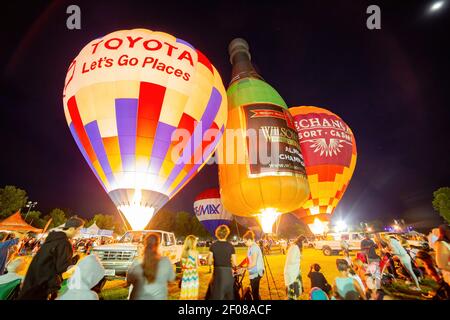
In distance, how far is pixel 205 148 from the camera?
8555 millimetres

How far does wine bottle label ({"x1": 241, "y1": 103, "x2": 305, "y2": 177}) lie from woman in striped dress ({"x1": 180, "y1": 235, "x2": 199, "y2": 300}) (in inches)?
180

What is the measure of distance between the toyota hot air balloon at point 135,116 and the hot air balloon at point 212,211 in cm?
1262

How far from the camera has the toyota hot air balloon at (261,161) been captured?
28.1ft

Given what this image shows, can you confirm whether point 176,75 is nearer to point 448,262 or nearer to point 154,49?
point 154,49

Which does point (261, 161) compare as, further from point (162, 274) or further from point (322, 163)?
point (162, 274)

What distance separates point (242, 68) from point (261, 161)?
6.66 metres

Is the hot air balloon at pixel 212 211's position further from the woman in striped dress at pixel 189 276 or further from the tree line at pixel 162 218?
the woman in striped dress at pixel 189 276

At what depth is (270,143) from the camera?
8.85 meters

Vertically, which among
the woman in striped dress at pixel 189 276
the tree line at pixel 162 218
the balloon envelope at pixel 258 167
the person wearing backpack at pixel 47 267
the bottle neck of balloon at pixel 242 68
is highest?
the bottle neck of balloon at pixel 242 68

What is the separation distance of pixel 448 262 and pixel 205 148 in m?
7.05

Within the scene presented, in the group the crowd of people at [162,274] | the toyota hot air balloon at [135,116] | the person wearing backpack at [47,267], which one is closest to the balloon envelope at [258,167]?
the toyota hot air balloon at [135,116]

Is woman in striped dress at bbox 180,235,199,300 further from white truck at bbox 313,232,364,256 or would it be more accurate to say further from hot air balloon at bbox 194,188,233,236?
hot air balloon at bbox 194,188,233,236

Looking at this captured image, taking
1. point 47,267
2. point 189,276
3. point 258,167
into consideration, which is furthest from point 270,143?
point 47,267
